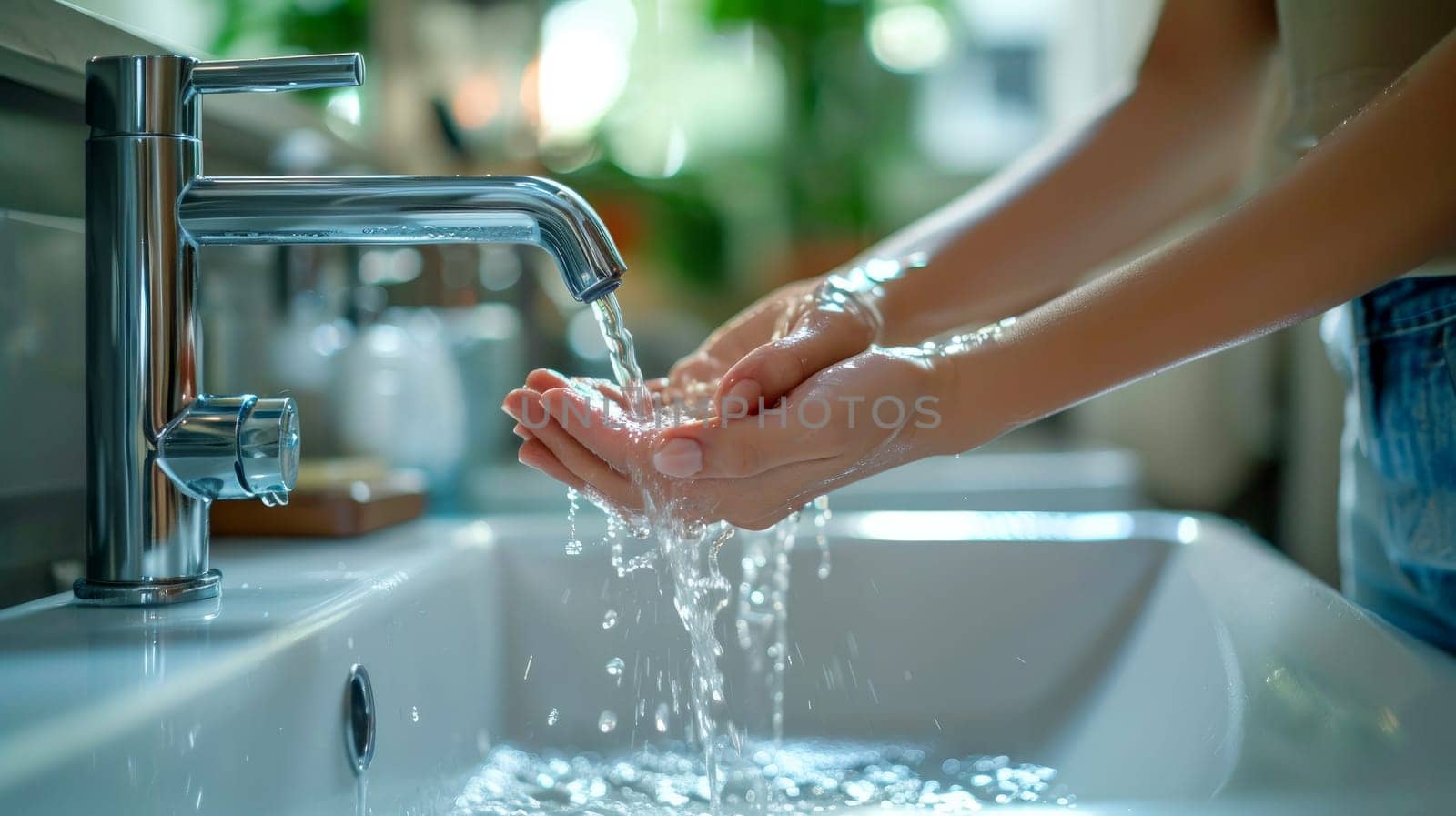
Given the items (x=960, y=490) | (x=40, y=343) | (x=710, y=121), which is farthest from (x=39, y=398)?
(x=710, y=121)

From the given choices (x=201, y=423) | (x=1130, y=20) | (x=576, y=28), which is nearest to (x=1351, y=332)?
(x=201, y=423)

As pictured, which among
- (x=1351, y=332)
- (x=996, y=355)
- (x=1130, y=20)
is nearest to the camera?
(x=996, y=355)

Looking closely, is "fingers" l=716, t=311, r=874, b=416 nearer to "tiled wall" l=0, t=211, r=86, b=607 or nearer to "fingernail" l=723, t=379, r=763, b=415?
"fingernail" l=723, t=379, r=763, b=415

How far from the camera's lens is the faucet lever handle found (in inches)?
21.3

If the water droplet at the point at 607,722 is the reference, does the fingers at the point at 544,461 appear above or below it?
above

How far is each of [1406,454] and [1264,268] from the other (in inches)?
7.0

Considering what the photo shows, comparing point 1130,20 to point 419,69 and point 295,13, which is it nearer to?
point 419,69

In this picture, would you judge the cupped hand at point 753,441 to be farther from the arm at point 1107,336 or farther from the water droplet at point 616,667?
the water droplet at point 616,667

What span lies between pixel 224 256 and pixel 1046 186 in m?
0.63

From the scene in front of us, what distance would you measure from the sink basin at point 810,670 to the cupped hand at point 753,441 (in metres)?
0.14

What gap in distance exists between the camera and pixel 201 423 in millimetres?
542

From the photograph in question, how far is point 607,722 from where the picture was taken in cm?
76

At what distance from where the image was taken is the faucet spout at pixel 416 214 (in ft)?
1.69

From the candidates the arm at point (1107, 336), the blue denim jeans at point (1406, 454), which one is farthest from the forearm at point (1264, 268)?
the blue denim jeans at point (1406, 454)
